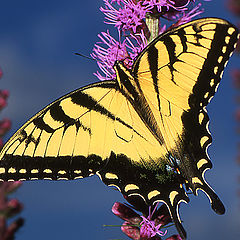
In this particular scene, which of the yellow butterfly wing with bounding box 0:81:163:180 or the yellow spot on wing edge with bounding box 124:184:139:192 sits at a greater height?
the yellow butterfly wing with bounding box 0:81:163:180

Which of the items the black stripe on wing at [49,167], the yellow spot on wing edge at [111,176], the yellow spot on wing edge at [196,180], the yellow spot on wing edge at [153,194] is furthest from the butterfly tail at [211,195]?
the black stripe on wing at [49,167]

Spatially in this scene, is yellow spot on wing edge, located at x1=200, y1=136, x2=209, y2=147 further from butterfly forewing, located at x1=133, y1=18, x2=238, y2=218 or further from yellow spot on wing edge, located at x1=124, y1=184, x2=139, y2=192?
yellow spot on wing edge, located at x1=124, y1=184, x2=139, y2=192

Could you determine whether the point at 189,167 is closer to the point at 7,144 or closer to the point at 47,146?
the point at 47,146

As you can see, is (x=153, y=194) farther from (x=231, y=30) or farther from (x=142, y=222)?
(x=231, y=30)

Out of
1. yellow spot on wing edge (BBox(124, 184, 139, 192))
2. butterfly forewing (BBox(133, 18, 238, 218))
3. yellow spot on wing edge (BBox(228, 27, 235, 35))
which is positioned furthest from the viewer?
Answer: yellow spot on wing edge (BBox(124, 184, 139, 192))

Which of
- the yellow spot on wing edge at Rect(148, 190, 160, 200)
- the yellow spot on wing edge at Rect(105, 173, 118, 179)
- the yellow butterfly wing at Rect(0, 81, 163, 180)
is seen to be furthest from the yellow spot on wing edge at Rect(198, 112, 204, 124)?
the yellow spot on wing edge at Rect(105, 173, 118, 179)

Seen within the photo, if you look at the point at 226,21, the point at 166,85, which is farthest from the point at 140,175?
the point at 226,21

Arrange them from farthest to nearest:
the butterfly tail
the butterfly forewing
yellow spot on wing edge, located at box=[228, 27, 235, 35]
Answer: the butterfly forewing, yellow spot on wing edge, located at box=[228, 27, 235, 35], the butterfly tail

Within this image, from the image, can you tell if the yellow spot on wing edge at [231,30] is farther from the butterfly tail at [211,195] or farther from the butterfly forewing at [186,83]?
the butterfly tail at [211,195]
